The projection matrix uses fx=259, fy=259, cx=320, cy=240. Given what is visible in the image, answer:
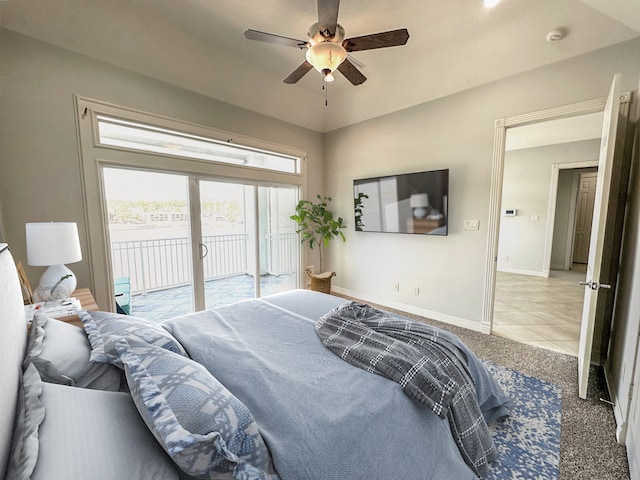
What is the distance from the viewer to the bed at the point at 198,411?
2.08 feet

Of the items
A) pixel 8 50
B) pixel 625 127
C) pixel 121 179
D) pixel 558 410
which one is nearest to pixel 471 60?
pixel 625 127

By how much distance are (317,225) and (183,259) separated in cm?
208

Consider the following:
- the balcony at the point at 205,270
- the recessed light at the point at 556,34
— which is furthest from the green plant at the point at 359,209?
the recessed light at the point at 556,34

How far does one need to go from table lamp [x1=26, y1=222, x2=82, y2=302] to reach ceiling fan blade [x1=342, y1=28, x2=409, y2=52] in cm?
249

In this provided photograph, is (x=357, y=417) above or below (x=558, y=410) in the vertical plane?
above

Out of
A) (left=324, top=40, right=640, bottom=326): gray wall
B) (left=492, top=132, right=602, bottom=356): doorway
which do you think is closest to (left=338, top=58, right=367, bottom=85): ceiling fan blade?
(left=324, top=40, right=640, bottom=326): gray wall

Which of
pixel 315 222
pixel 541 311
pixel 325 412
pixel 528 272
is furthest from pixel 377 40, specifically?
pixel 528 272

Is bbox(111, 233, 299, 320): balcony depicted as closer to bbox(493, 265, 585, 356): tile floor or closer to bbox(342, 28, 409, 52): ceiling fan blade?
bbox(342, 28, 409, 52): ceiling fan blade

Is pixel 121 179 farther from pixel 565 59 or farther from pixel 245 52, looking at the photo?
pixel 565 59

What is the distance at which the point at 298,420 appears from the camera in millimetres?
898

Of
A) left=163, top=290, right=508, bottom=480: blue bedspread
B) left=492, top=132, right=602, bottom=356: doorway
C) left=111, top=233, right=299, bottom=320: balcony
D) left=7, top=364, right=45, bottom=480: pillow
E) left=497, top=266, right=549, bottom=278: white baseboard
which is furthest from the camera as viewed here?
left=497, top=266, right=549, bottom=278: white baseboard

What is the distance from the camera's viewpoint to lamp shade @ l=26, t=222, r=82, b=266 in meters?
1.78

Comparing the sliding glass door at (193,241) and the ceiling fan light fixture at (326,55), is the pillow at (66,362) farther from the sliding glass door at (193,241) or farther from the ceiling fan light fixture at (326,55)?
the ceiling fan light fixture at (326,55)

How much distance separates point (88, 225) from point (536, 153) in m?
7.88
